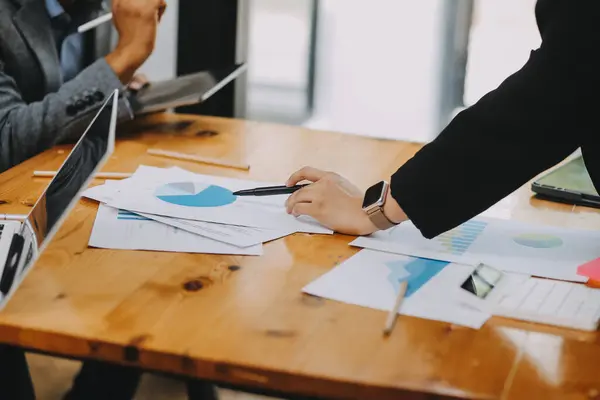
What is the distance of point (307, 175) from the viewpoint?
3.90ft

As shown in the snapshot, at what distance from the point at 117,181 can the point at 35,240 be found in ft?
1.17

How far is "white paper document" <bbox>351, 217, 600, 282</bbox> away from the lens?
3.29ft

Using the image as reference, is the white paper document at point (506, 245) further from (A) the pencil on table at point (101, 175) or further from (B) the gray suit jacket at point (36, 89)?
(B) the gray suit jacket at point (36, 89)

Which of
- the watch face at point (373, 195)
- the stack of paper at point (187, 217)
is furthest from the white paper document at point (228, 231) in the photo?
the watch face at point (373, 195)

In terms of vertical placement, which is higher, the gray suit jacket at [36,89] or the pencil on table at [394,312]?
the gray suit jacket at [36,89]

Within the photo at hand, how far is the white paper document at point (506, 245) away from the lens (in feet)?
3.29

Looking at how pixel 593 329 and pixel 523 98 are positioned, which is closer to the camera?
pixel 593 329

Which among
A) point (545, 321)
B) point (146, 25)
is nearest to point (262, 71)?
point (146, 25)

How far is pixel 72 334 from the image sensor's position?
78 cm

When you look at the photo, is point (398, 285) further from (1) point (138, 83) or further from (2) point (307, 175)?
(1) point (138, 83)

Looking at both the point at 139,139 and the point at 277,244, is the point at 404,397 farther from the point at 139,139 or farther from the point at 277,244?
the point at 139,139

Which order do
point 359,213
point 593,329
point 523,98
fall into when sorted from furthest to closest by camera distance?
point 359,213
point 523,98
point 593,329

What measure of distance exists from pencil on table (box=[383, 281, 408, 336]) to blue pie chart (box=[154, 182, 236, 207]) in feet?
1.15

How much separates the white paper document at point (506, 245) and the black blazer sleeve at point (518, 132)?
4 cm
